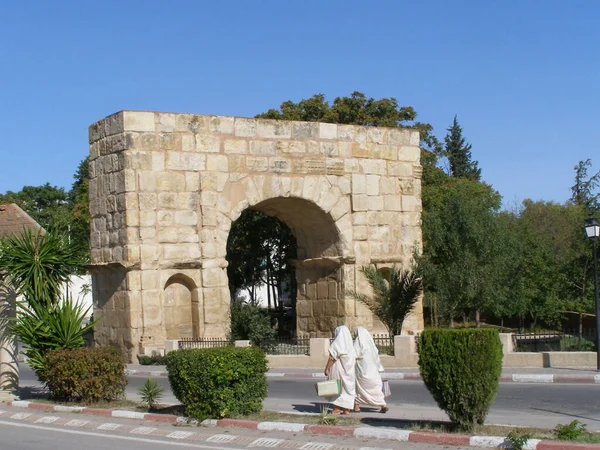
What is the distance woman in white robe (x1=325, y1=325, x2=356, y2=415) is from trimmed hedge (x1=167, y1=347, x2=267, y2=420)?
1.05m

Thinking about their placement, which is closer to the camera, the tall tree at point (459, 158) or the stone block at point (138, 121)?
the stone block at point (138, 121)

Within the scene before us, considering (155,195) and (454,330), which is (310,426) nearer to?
(454,330)

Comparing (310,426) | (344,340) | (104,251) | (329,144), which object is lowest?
(310,426)

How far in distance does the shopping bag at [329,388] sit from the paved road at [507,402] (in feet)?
1.95

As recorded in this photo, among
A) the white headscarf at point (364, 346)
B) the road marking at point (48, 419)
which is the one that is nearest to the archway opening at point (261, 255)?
the road marking at point (48, 419)

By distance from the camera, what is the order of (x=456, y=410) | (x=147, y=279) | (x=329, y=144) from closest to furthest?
(x=456, y=410)
(x=147, y=279)
(x=329, y=144)

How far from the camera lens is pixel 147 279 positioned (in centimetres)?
2256

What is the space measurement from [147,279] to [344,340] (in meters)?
11.4

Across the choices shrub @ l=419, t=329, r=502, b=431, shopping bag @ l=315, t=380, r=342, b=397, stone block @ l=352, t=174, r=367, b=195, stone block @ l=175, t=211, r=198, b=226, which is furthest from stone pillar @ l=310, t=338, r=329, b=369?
shrub @ l=419, t=329, r=502, b=431

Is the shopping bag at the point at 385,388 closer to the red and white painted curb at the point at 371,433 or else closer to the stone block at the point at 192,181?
the red and white painted curb at the point at 371,433

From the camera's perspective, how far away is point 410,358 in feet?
64.2

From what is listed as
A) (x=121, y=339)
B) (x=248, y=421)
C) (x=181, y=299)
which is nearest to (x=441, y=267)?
(x=181, y=299)

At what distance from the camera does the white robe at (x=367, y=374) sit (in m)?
12.2

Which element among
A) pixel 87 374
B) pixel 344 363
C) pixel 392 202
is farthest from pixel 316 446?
pixel 392 202
